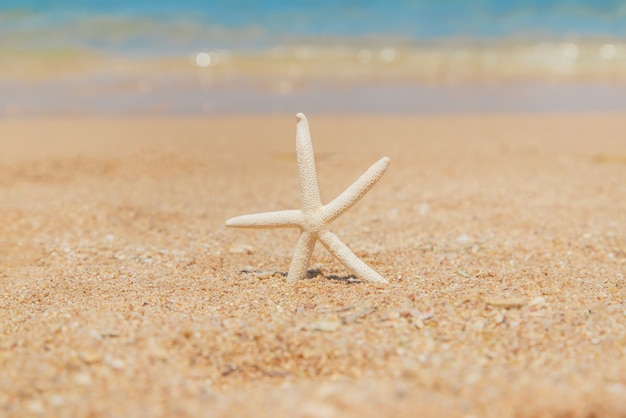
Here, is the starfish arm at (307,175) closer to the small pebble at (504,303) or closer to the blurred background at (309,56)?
the small pebble at (504,303)

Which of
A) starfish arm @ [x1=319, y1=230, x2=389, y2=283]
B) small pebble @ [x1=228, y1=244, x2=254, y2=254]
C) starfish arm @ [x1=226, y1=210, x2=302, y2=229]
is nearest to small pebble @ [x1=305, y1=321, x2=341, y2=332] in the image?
starfish arm @ [x1=319, y1=230, x2=389, y2=283]

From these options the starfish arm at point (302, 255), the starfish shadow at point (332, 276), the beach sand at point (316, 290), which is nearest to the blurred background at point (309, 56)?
the beach sand at point (316, 290)

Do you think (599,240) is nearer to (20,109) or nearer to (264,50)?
(20,109)

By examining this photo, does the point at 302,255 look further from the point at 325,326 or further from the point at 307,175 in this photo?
the point at 325,326

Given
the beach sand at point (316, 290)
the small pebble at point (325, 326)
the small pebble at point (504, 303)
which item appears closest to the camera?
the beach sand at point (316, 290)

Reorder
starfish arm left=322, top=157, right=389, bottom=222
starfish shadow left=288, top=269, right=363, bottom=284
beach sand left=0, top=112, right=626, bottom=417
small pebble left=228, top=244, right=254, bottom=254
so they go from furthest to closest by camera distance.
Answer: small pebble left=228, top=244, right=254, bottom=254, starfish shadow left=288, top=269, right=363, bottom=284, starfish arm left=322, top=157, right=389, bottom=222, beach sand left=0, top=112, right=626, bottom=417

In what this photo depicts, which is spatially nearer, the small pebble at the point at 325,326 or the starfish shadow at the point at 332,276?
the small pebble at the point at 325,326

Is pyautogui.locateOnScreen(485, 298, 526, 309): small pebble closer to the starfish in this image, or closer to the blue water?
the starfish
